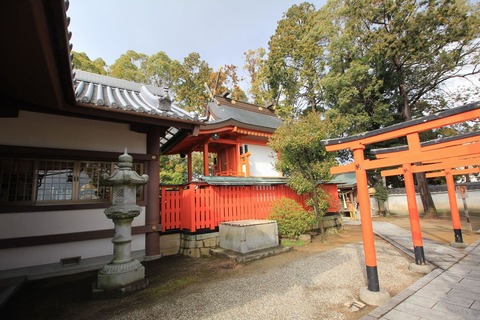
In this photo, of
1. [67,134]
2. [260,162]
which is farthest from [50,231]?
[260,162]

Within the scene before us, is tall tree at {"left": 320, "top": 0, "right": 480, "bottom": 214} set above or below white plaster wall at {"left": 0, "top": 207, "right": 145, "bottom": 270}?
above

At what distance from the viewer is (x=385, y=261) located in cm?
578

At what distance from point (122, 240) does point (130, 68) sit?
2995 centimetres

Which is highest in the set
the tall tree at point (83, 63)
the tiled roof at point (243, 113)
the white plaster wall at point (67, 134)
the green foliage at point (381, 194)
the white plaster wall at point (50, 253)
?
the tall tree at point (83, 63)

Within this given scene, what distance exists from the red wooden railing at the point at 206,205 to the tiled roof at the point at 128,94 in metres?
2.43

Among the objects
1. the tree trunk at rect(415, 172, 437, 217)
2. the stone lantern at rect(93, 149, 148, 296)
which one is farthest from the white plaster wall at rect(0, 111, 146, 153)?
the tree trunk at rect(415, 172, 437, 217)

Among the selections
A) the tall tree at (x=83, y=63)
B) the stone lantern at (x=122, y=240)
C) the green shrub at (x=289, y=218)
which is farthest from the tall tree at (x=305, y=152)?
the tall tree at (x=83, y=63)

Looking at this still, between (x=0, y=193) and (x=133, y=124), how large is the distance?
3258mm

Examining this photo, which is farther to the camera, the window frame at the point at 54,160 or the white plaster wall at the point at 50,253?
the window frame at the point at 54,160

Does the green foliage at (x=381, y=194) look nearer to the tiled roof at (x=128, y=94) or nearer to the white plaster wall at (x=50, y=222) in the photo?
the tiled roof at (x=128, y=94)

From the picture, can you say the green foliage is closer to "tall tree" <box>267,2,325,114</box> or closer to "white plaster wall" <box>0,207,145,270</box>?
"tall tree" <box>267,2,325,114</box>

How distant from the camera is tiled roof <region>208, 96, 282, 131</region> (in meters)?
14.1

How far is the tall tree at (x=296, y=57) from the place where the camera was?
75.4 ft

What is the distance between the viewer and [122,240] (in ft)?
14.8
